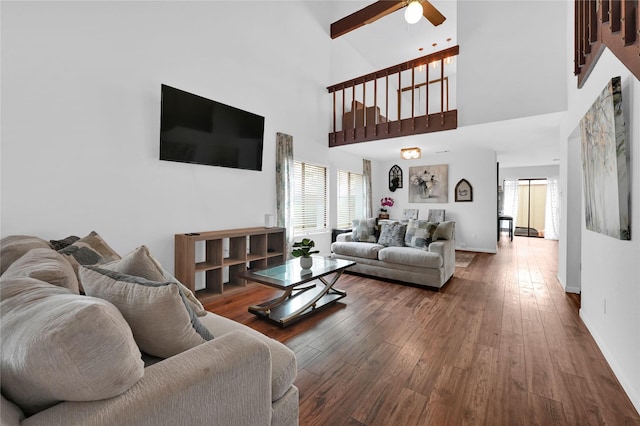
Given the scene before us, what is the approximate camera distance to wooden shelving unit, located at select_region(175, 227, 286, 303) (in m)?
3.12

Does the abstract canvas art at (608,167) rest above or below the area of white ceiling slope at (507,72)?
below

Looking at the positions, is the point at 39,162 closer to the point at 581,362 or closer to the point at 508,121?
the point at 581,362

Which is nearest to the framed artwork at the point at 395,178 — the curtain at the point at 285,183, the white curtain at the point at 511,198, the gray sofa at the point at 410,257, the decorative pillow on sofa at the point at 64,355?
the gray sofa at the point at 410,257

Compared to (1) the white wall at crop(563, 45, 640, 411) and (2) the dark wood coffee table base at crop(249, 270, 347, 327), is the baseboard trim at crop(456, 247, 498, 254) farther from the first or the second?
(2) the dark wood coffee table base at crop(249, 270, 347, 327)

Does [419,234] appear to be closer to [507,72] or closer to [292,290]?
[292,290]

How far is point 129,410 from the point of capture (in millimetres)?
701

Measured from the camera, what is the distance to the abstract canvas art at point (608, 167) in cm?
169

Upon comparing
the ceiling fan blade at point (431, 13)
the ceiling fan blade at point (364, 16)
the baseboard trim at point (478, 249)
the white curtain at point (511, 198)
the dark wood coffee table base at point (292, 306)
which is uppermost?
the ceiling fan blade at point (364, 16)

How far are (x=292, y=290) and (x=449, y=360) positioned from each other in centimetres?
149

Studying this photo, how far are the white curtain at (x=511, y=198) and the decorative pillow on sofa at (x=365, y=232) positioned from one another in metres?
7.37

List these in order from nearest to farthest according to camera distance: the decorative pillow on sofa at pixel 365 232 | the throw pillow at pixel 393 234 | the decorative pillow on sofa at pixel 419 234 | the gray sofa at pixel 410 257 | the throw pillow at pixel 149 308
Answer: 1. the throw pillow at pixel 149 308
2. the gray sofa at pixel 410 257
3. the decorative pillow on sofa at pixel 419 234
4. the throw pillow at pixel 393 234
5. the decorative pillow on sofa at pixel 365 232

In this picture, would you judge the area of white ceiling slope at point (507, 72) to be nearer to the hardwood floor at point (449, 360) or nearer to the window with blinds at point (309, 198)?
the window with blinds at point (309, 198)

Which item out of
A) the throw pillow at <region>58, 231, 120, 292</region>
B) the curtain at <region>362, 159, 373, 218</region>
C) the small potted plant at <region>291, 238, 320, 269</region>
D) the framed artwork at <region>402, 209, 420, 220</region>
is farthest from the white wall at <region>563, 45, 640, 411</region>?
the curtain at <region>362, 159, 373, 218</region>

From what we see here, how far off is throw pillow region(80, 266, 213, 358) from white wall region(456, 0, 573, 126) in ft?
15.4
